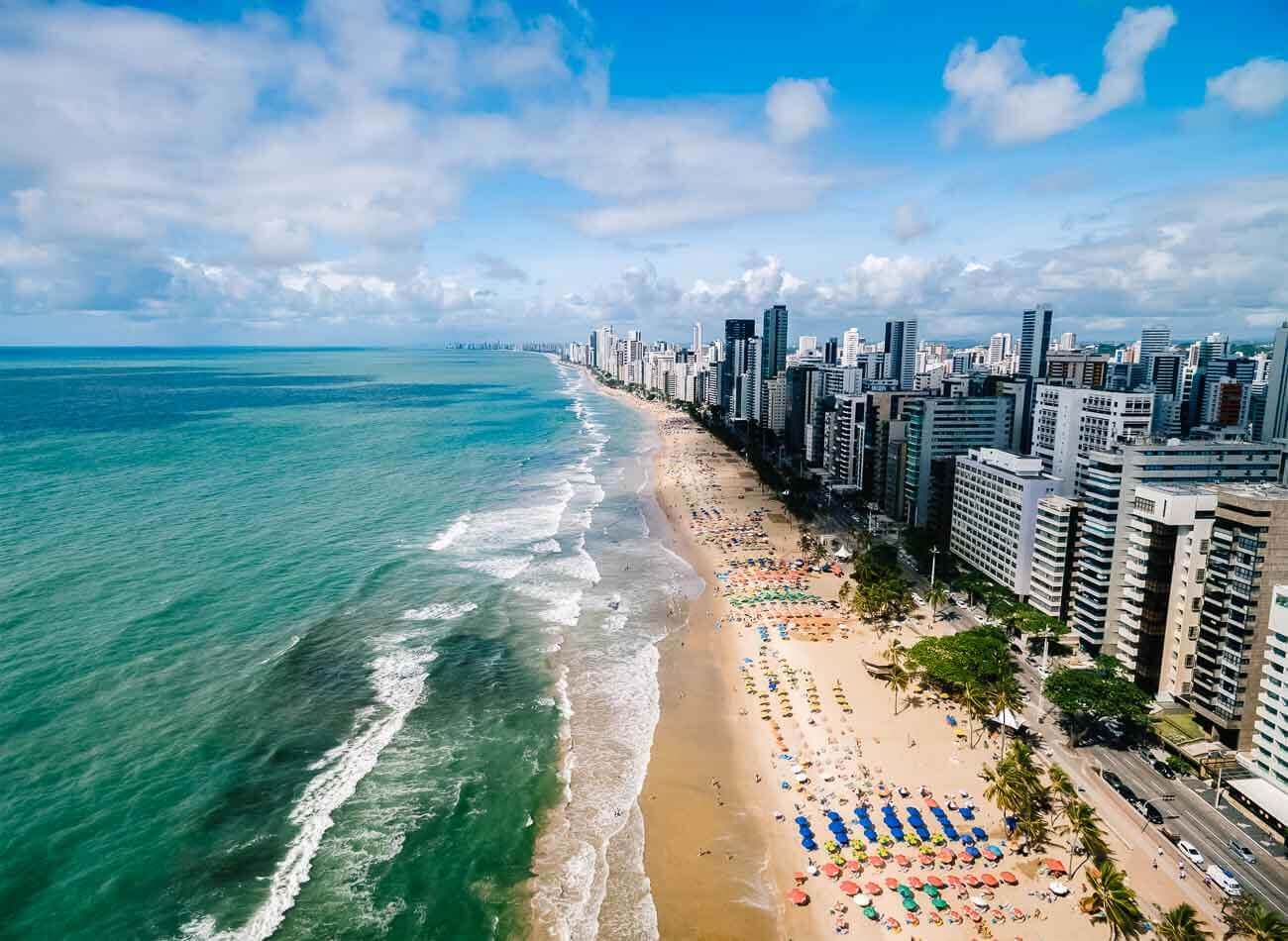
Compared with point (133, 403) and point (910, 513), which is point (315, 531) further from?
point (133, 403)

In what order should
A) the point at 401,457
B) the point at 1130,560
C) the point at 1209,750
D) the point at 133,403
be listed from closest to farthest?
1. the point at 1209,750
2. the point at 1130,560
3. the point at 401,457
4. the point at 133,403

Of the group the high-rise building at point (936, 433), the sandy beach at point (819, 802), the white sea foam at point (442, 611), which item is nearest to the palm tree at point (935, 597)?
the sandy beach at point (819, 802)

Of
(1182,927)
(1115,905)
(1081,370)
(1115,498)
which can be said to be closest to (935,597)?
(1115,498)

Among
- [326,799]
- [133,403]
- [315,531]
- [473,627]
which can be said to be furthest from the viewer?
[133,403]

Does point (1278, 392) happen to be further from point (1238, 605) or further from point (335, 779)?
→ point (335, 779)

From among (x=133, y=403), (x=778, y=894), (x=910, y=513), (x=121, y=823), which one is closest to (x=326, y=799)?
(x=121, y=823)

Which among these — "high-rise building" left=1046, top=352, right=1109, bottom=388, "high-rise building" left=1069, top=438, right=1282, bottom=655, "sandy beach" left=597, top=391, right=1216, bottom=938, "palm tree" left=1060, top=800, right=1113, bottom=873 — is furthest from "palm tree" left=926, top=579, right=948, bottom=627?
"high-rise building" left=1046, top=352, right=1109, bottom=388
